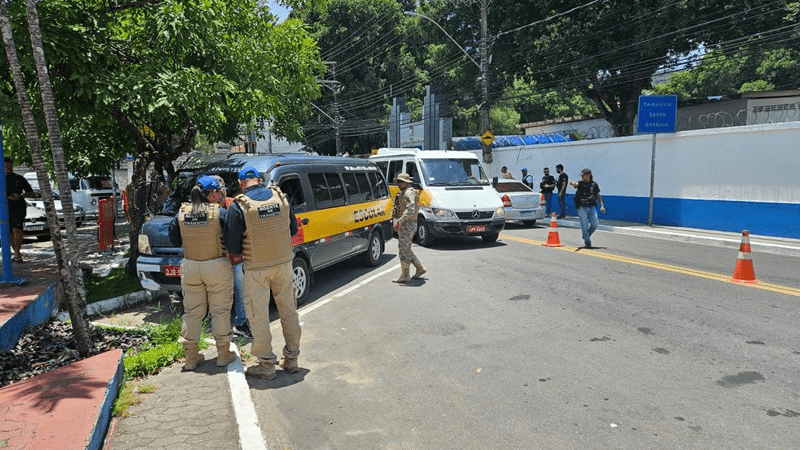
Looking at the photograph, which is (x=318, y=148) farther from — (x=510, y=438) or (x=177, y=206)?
(x=510, y=438)

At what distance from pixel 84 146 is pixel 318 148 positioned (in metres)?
39.2

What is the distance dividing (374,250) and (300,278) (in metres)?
3.06

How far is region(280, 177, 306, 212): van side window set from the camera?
24.9 ft

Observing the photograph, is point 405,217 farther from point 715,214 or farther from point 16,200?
point 715,214

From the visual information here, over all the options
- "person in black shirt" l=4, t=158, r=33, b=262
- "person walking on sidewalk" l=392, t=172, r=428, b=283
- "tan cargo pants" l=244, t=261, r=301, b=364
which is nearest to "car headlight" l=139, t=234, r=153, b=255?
"tan cargo pants" l=244, t=261, r=301, b=364

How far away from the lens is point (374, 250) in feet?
34.4

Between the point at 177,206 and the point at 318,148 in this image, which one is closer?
the point at 177,206

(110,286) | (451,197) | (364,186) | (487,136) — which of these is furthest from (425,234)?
(487,136)

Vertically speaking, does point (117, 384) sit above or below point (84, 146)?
below

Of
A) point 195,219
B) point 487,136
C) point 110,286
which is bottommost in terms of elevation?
point 110,286

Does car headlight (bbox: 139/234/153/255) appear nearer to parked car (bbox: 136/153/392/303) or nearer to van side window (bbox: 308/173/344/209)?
parked car (bbox: 136/153/392/303)

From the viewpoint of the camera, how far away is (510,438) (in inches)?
150

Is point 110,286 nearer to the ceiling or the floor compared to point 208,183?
nearer to the floor

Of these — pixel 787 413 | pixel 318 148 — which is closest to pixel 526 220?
pixel 787 413
